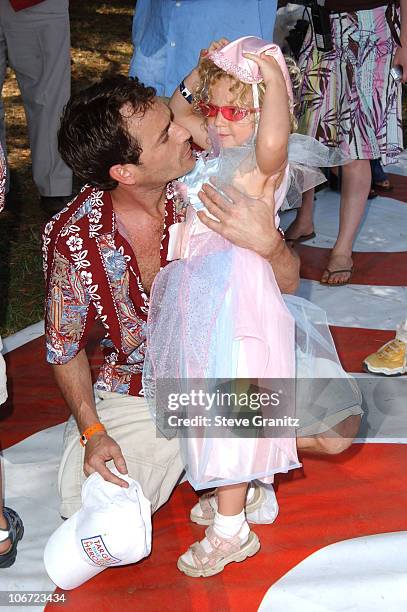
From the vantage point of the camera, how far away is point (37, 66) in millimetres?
4895

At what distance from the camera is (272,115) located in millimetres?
2145

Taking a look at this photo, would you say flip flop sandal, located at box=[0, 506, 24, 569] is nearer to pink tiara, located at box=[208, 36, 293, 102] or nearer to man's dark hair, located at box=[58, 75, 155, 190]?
man's dark hair, located at box=[58, 75, 155, 190]

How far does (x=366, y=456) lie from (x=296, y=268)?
72 centimetres

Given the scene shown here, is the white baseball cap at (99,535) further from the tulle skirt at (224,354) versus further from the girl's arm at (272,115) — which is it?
the girl's arm at (272,115)

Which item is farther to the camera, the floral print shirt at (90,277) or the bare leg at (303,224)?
the bare leg at (303,224)

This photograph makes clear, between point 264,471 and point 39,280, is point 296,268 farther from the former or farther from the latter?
point 39,280

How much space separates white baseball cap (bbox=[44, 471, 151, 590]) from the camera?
7.46 feet

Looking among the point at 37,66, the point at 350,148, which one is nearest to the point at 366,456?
the point at 350,148

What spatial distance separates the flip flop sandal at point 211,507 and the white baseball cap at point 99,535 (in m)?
0.25

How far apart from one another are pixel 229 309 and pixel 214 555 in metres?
0.64

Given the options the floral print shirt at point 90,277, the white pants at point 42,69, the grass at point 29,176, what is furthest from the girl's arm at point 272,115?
the white pants at point 42,69

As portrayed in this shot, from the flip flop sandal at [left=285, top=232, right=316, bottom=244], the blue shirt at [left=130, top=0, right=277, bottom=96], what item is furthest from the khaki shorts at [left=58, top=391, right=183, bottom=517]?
the flip flop sandal at [left=285, top=232, right=316, bottom=244]

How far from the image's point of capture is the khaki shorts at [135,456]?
2.57 m

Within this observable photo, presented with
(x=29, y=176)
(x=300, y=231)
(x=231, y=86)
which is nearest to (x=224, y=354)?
(x=231, y=86)
